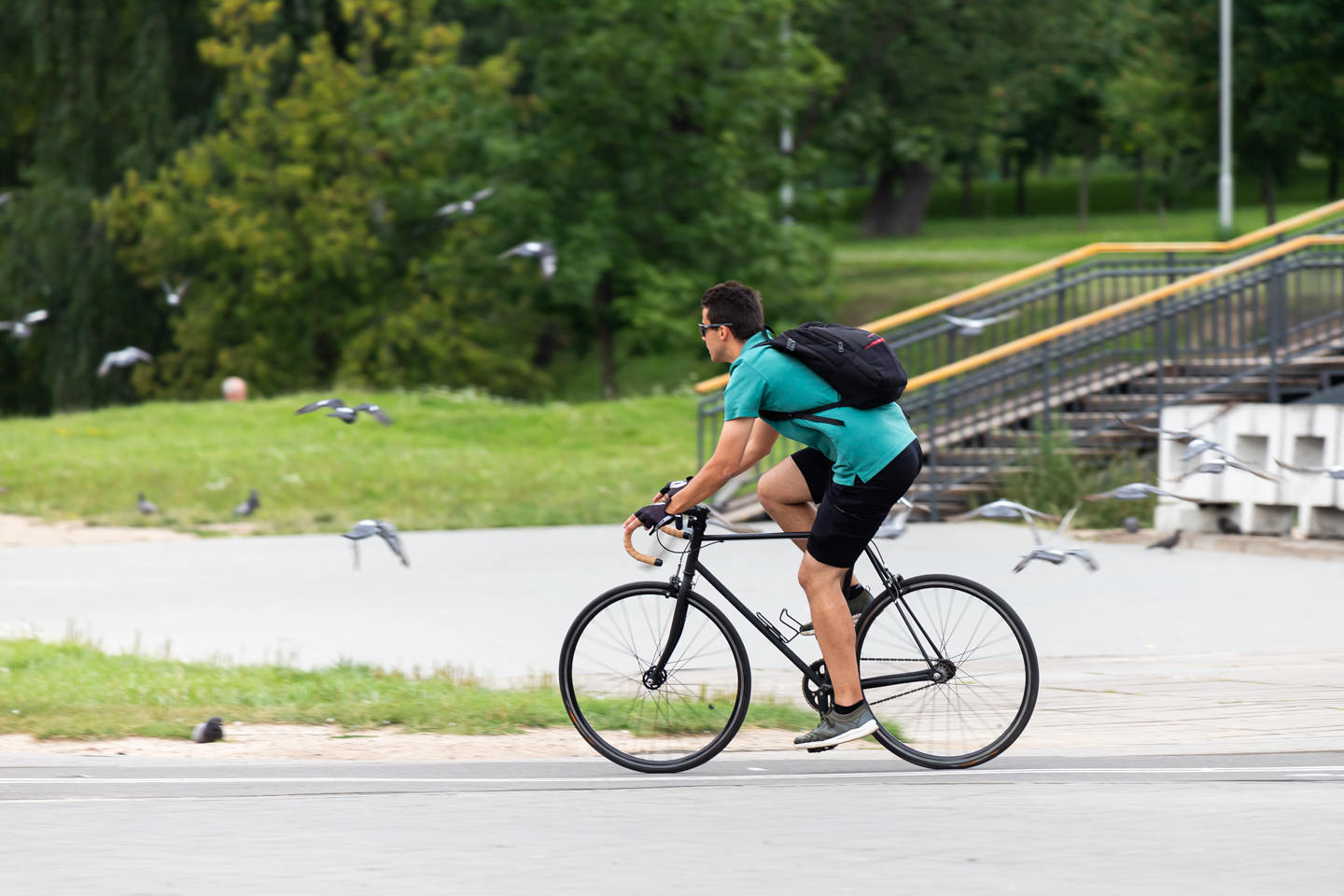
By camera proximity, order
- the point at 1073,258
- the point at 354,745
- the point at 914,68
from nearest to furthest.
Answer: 1. the point at 354,745
2. the point at 1073,258
3. the point at 914,68

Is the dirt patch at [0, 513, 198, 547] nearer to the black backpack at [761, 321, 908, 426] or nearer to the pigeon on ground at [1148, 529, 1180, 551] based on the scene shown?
the pigeon on ground at [1148, 529, 1180, 551]

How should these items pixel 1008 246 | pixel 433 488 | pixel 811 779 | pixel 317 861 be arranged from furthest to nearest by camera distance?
pixel 1008 246 → pixel 433 488 → pixel 811 779 → pixel 317 861

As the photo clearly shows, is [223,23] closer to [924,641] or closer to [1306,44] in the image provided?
[1306,44]

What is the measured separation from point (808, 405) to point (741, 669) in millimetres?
964

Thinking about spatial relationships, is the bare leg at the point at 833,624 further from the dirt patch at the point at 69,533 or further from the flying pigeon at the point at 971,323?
the dirt patch at the point at 69,533

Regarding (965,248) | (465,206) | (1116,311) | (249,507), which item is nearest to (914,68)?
(965,248)

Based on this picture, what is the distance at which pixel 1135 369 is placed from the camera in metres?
17.1

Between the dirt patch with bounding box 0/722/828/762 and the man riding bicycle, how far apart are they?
2.61 feet

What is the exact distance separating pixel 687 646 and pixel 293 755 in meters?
1.60

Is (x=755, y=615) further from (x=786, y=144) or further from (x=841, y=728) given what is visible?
(x=786, y=144)

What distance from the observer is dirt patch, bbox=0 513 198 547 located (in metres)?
15.9

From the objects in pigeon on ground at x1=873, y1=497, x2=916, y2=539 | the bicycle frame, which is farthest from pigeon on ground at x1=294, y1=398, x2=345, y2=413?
the bicycle frame

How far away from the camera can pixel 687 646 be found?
6.84 meters

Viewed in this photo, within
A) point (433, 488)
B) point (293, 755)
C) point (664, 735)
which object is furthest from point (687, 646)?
point (433, 488)
